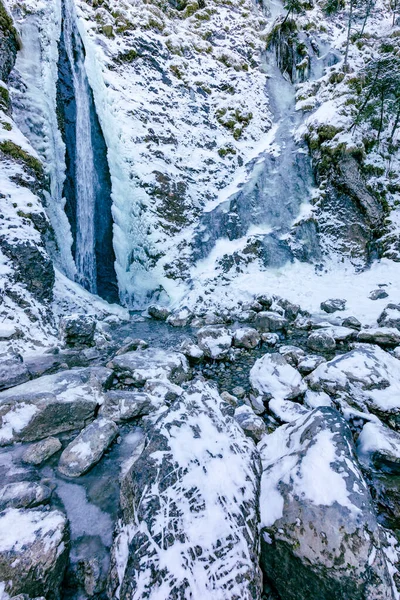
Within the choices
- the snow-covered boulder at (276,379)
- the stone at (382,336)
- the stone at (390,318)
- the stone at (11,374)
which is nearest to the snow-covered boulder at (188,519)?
the snow-covered boulder at (276,379)

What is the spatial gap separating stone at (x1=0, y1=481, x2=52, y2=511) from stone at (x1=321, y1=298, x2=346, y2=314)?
958cm

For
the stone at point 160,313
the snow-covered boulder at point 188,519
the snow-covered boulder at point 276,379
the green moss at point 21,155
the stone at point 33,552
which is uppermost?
the green moss at point 21,155

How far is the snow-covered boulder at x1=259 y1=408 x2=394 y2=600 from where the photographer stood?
4.73ft

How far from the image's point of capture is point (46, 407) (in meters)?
3.15

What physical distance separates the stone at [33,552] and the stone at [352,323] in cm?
854

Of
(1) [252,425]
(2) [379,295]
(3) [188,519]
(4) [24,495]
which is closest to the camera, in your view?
(3) [188,519]

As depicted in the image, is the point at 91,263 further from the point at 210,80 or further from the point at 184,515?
the point at 210,80

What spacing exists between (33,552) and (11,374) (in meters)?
3.31

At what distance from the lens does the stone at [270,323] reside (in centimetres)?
837

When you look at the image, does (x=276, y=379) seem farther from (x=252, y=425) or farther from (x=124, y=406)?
(x=124, y=406)

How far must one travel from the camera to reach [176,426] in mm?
2309

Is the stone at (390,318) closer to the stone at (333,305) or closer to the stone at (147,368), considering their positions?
the stone at (333,305)

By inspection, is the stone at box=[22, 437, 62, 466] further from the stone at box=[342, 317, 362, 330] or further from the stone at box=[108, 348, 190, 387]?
the stone at box=[342, 317, 362, 330]

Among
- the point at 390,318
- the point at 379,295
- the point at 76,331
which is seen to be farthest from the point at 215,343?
the point at 379,295
